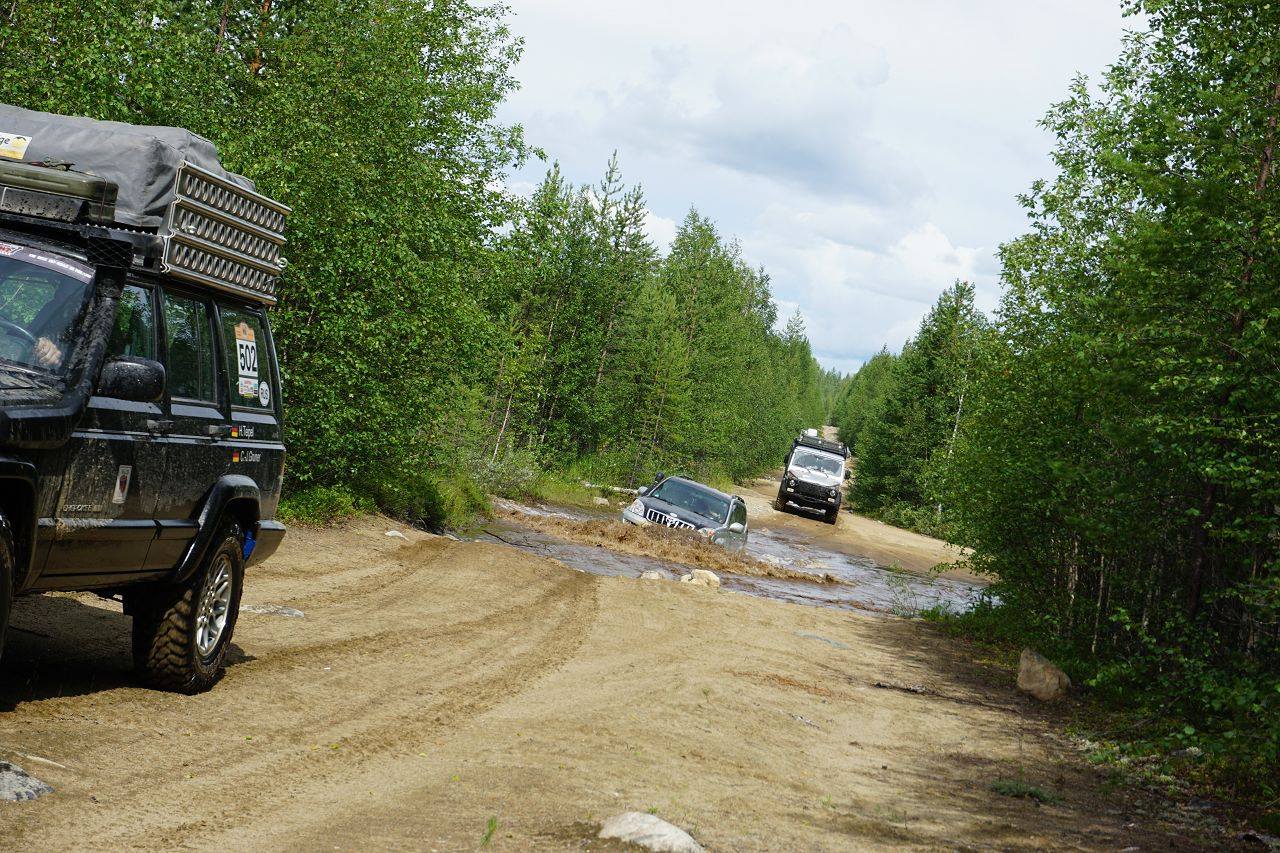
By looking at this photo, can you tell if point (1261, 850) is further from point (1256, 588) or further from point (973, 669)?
point (973, 669)

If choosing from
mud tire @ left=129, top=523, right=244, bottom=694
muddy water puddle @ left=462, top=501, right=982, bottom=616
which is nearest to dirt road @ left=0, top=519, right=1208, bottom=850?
mud tire @ left=129, top=523, right=244, bottom=694

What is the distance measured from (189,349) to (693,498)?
738 inches

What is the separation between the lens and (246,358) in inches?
309

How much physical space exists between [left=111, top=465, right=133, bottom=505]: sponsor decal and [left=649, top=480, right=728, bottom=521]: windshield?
62.2 feet

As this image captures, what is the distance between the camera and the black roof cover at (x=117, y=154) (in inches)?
267

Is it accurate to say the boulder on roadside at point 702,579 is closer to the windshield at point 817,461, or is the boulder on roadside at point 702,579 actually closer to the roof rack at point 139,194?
the roof rack at point 139,194

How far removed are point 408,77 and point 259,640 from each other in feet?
44.8

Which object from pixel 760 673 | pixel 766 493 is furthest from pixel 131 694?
pixel 766 493

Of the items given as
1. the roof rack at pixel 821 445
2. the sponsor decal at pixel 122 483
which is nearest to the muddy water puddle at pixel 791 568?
the roof rack at pixel 821 445

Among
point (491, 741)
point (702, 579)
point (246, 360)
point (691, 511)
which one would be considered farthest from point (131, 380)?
point (691, 511)

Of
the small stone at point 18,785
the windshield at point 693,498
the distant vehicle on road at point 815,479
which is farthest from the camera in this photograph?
the distant vehicle on road at point 815,479

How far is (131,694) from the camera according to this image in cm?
682

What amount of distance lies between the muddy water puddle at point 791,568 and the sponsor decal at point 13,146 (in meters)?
14.2

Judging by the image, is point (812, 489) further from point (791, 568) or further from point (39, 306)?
point (39, 306)
